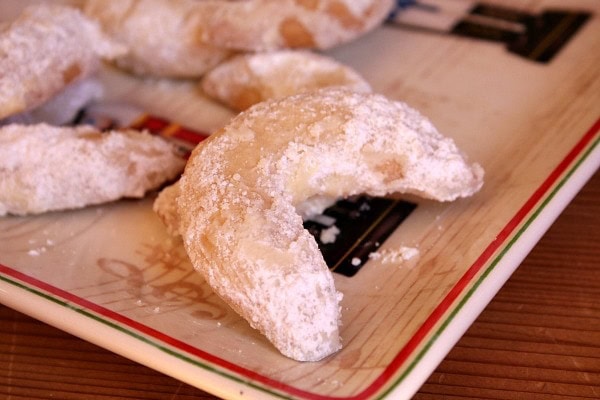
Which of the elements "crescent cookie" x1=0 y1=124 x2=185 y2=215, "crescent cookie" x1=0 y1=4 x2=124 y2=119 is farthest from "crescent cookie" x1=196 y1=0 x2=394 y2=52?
"crescent cookie" x1=0 y1=124 x2=185 y2=215

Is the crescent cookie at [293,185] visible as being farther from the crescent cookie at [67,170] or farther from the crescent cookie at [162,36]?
the crescent cookie at [162,36]

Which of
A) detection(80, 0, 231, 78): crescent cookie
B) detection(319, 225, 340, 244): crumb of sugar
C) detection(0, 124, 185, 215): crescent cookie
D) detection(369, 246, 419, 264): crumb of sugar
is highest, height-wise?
detection(369, 246, 419, 264): crumb of sugar

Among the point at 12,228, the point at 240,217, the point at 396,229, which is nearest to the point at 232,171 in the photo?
the point at 240,217

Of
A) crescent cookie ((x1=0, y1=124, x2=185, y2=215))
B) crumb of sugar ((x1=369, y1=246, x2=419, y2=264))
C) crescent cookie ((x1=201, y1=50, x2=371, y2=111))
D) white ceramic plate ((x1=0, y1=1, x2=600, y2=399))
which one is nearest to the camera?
white ceramic plate ((x1=0, y1=1, x2=600, y2=399))

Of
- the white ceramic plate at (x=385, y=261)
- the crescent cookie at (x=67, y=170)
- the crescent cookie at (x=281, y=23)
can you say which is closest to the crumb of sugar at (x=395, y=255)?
the white ceramic plate at (x=385, y=261)

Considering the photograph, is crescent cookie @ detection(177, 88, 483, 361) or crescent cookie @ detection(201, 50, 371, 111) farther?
crescent cookie @ detection(201, 50, 371, 111)

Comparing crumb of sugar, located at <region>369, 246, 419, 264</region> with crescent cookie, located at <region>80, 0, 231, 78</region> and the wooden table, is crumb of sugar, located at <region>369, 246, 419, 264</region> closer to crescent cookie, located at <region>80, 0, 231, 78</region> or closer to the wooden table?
the wooden table
